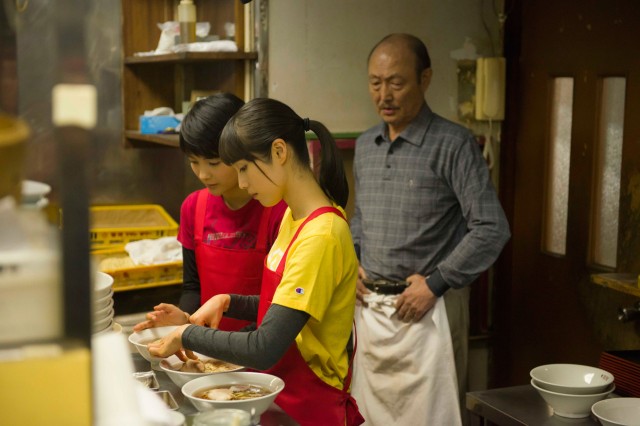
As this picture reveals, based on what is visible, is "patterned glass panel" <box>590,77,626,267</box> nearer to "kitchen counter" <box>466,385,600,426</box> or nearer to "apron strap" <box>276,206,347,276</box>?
"kitchen counter" <box>466,385,600,426</box>

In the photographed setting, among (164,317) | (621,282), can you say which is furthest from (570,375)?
(164,317)

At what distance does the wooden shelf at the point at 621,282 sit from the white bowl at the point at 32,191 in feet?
8.21

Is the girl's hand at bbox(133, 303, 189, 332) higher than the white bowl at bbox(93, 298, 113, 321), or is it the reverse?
the white bowl at bbox(93, 298, 113, 321)

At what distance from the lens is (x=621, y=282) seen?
299cm

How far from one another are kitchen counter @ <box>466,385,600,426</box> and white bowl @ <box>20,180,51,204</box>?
1.79 metres

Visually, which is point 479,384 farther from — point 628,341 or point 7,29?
point 7,29

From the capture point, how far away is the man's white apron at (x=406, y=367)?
3.26m

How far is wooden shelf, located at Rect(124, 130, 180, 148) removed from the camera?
370 centimetres

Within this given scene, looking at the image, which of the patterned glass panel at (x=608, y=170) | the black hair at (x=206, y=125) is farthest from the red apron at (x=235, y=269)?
the patterned glass panel at (x=608, y=170)

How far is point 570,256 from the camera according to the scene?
3.66 metres

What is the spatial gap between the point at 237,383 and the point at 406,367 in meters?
1.57

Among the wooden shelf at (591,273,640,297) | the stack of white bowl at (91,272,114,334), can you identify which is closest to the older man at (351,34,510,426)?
the wooden shelf at (591,273,640,297)

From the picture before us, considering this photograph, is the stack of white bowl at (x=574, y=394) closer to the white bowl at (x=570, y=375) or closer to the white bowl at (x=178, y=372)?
the white bowl at (x=570, y=375)

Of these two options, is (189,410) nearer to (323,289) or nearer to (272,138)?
(323,289)
